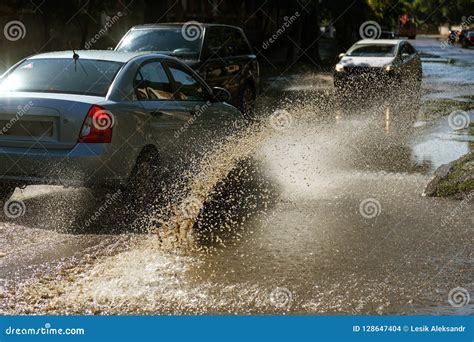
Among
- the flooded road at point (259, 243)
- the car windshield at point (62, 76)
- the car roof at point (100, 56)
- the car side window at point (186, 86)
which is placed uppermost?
the car roof at point (100, 56)

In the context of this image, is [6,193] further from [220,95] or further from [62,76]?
[220,95]

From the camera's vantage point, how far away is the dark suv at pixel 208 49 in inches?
552

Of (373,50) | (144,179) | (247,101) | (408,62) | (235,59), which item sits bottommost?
(408,62)

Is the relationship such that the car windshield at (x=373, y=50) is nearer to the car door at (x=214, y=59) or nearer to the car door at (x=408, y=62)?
the car door at (x=408, y=62)

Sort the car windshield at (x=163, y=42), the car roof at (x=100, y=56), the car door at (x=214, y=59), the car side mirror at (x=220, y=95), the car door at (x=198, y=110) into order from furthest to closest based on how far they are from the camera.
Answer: the car windshield at (x=163, y=42)
the car door at (x=214, y=59)
the car side mirror at (x=220, y=95)
the car door at (x=198, y=110)
the car roof at (x=100, y=56)

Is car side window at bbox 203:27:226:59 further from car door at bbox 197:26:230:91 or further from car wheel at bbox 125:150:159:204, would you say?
car wheel at bbox 125:150:159:204

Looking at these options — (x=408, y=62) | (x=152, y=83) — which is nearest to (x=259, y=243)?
(x=152, y=83)

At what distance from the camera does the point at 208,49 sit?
14289 mm

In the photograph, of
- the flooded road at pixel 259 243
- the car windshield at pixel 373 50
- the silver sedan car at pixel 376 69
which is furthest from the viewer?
the car windshield at pixel 373 50

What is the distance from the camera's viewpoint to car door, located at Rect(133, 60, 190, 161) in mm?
8508

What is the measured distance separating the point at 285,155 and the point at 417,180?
7.24 ft

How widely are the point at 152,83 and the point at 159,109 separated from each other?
1.27 feet

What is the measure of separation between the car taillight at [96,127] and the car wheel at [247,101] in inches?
302

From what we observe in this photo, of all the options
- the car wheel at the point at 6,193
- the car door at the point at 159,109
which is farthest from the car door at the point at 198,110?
the car wheel at the point at 6,193
